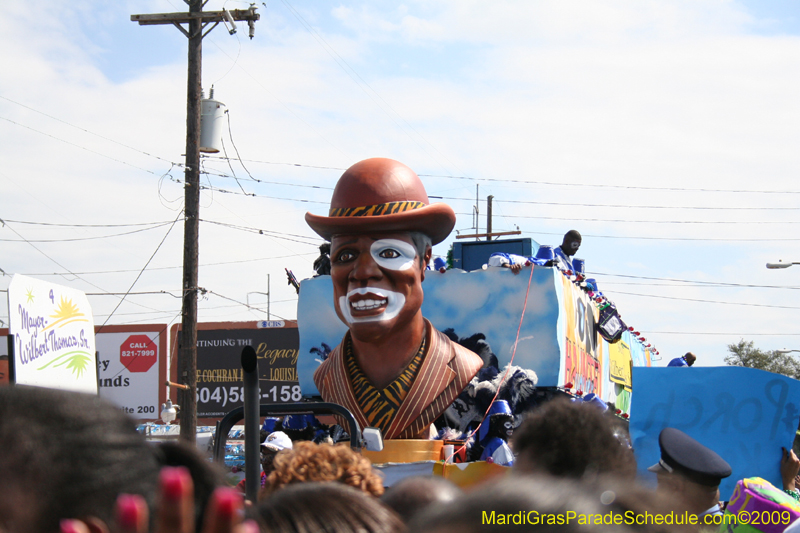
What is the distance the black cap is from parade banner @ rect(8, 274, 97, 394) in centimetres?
313

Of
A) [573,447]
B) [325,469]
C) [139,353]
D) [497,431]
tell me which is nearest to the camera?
[573,447]

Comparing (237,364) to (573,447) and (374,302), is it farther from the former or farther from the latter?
(573,447)

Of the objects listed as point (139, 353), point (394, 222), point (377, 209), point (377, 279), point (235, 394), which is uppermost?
point (377, 209)

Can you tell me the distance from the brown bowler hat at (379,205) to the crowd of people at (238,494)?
4795 mm

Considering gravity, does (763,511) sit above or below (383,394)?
above

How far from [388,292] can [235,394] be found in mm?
21905

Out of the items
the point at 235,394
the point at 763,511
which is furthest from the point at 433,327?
the point at 235,394

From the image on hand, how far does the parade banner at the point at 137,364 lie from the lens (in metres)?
27.9

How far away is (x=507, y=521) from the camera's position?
1004mm

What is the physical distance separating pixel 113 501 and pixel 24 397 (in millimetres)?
266

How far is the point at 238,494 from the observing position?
1.48 meters

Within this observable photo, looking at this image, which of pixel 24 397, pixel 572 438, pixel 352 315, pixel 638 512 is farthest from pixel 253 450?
pixel 352 315

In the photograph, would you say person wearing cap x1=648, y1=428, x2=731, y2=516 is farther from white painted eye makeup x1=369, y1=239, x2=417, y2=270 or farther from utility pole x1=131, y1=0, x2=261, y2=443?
utility pole x1=131, y1=0, x2=261, y2=443

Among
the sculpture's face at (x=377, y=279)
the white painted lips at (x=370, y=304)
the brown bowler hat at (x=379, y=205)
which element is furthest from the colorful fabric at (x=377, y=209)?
the white painted lips at (x=370, y=304)
